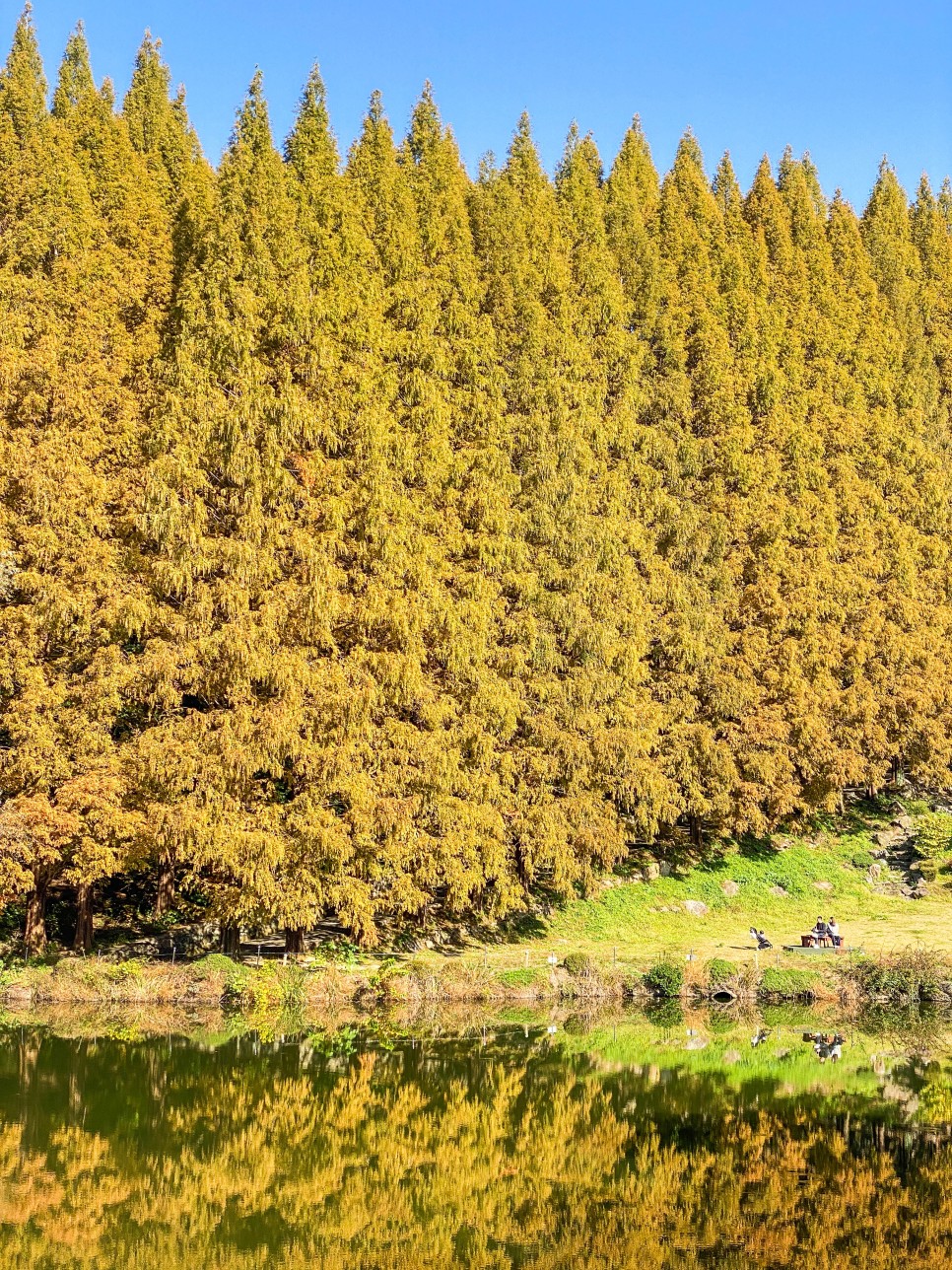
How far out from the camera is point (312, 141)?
31359 mm

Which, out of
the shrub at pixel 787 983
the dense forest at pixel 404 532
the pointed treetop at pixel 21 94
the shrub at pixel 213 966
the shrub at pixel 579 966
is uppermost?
the pointed treetop at pixel 21 94

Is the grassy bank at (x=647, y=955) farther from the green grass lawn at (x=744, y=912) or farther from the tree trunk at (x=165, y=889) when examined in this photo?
the tree trunk at (x=165, y=889)

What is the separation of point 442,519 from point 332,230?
285 inches

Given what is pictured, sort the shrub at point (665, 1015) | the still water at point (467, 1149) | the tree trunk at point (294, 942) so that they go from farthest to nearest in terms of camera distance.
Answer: the tree trunk at point (294, 942)
the shrub at point (665, 1015)
the still water at point (467, 1149)

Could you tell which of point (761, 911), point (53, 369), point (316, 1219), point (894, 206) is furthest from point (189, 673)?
point (894, 206)

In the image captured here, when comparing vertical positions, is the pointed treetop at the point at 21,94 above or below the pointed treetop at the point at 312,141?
above

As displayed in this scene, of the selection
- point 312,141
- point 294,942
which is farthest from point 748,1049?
point 312,141

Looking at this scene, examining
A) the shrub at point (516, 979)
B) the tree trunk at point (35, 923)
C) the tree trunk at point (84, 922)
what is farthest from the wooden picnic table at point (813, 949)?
the tree trunk at point (35, 923)

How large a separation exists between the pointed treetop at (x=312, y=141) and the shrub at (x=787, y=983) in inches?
817

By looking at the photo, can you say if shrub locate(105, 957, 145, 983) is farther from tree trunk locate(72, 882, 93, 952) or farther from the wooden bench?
the wooden bench

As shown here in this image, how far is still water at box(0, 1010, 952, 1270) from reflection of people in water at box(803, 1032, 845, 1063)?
4.8 inches

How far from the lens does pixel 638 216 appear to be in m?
43.1

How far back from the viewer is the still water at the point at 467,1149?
41.1 feet

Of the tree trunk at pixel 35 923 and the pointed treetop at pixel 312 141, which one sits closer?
the tree trunk at pixel 35 923
